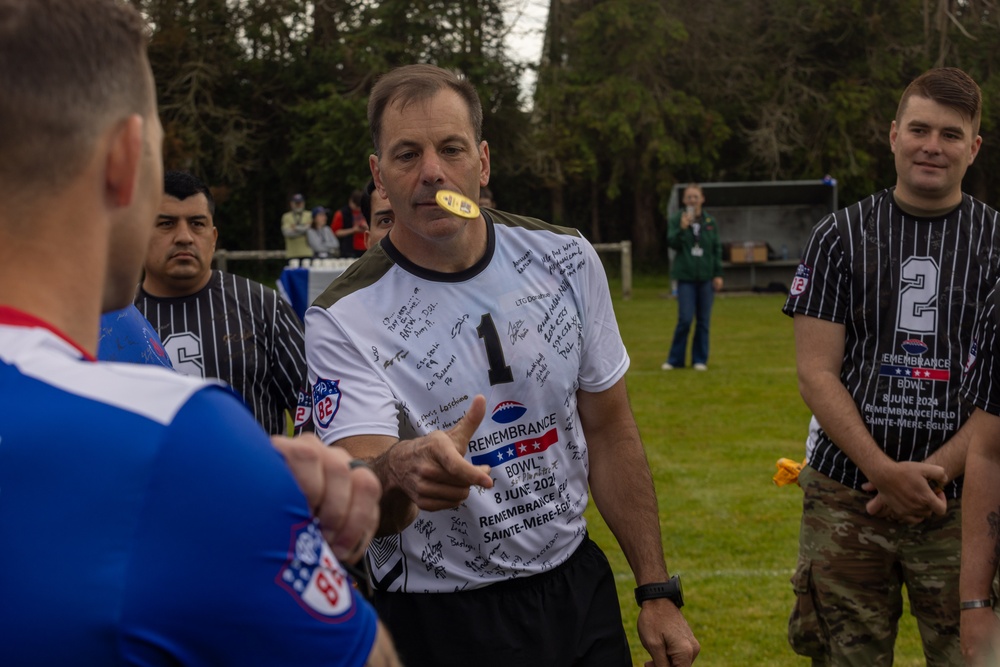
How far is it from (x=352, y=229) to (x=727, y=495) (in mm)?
7310

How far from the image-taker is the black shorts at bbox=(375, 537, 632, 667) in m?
2.93

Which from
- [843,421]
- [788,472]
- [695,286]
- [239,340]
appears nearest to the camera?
[843,421]

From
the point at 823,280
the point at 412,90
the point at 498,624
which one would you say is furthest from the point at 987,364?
the point at 412,90

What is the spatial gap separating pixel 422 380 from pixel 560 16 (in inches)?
1253

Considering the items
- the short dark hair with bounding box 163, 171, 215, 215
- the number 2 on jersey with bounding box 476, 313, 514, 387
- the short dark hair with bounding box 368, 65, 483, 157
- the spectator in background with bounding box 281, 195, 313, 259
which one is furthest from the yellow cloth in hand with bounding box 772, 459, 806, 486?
the spectator in background with bounding box 281, 195, 313, 259

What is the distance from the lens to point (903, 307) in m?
3.99

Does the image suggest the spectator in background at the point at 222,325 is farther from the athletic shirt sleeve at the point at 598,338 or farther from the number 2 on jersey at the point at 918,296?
the number 2 on jersey at the point at 918,296

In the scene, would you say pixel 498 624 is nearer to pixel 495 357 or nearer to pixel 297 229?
pixel 495 357

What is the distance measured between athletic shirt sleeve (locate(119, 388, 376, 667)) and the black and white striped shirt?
3.24 meters

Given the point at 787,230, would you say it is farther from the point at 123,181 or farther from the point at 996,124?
the point at 123,181

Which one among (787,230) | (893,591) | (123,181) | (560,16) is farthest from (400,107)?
(560,16)

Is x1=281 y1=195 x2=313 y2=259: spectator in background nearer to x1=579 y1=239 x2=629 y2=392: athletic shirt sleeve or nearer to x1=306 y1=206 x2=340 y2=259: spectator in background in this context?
x1=306 y1=206 x2=340 y2=259: spectator in background

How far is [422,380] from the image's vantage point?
288 cm

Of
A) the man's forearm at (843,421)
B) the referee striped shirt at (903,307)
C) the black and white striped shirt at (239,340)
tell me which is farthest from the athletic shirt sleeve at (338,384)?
the referee striped shirt at (903,307)
